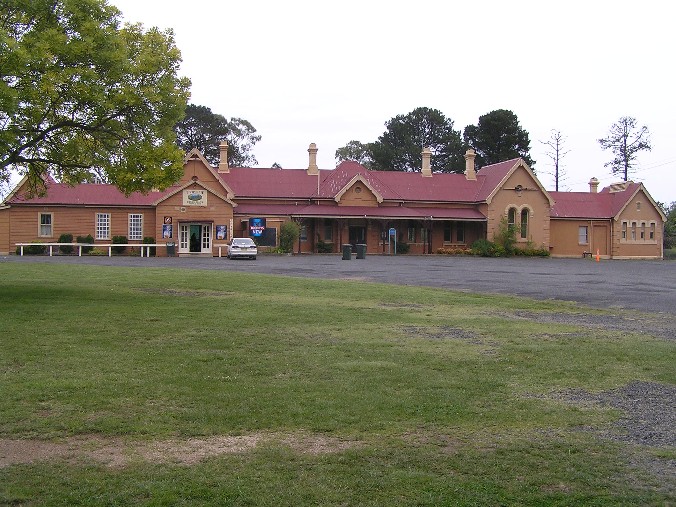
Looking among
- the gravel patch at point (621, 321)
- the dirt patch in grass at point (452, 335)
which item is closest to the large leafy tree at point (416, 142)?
the gravel patch at point (621, 321)

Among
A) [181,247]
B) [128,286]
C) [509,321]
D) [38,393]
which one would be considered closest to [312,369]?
[38,393]

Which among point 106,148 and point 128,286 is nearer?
point 106,148

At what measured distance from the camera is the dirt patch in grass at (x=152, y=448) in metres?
5.95

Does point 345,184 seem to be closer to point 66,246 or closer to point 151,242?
point 151,242

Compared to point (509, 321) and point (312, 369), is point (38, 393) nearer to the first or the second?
point (312, 369)

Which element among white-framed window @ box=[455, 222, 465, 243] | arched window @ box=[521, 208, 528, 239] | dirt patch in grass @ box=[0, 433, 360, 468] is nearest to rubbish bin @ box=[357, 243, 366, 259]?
white-framed window @ box=[455, 222, 465, 243]

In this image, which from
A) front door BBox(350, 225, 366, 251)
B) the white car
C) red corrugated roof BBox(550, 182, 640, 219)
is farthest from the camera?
red corrugated roof BBox(550, 182, 640, 219)

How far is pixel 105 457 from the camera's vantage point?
6.00 m

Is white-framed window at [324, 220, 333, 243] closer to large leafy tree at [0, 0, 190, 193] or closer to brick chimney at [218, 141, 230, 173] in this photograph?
brick chimney at [218, 141, 230, 173]

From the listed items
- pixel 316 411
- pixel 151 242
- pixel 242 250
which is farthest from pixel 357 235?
pixel 316 411

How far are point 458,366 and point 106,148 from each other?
1309cm

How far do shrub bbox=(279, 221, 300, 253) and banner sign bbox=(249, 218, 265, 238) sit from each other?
6.42 feet

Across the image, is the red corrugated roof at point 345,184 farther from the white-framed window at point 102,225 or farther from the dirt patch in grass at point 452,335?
the dirt patch in grass at point 452,335

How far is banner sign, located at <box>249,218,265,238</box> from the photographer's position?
52.6 metres
